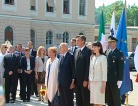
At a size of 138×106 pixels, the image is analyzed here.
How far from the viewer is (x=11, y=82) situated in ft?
37.1

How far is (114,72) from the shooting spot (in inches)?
336

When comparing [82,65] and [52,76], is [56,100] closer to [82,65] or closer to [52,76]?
[52,76]

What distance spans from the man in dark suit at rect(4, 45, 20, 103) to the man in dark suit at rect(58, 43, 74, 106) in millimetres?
3011

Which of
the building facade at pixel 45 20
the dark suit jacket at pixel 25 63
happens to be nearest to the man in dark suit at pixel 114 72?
the dark suit jacket at pixel 25 63

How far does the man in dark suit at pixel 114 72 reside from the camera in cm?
853

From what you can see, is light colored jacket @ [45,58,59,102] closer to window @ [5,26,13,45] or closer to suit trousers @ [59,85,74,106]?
suit trousers @ [59,85,74,106]

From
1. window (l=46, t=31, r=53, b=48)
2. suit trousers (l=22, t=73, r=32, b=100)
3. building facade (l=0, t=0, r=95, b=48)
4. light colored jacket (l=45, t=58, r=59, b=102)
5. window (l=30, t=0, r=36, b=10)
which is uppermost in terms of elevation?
window (l=30, t=0, r=36, b=10)

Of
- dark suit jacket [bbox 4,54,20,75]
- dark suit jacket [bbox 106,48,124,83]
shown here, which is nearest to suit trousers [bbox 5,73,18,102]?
dark suit jacket [bbox 4,54,20,75]

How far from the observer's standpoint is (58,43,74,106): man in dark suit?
845 centimetres

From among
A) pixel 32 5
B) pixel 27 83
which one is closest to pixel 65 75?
pixel 27 83

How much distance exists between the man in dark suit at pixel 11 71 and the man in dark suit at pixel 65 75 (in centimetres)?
301

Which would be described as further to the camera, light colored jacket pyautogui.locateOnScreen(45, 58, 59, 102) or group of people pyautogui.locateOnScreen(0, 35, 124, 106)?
light colored jacket pyautogui.locateOnScreen(45, 58, 59, 102)

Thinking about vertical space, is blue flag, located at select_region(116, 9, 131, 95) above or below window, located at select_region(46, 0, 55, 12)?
below

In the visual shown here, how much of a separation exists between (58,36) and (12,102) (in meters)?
24.0
